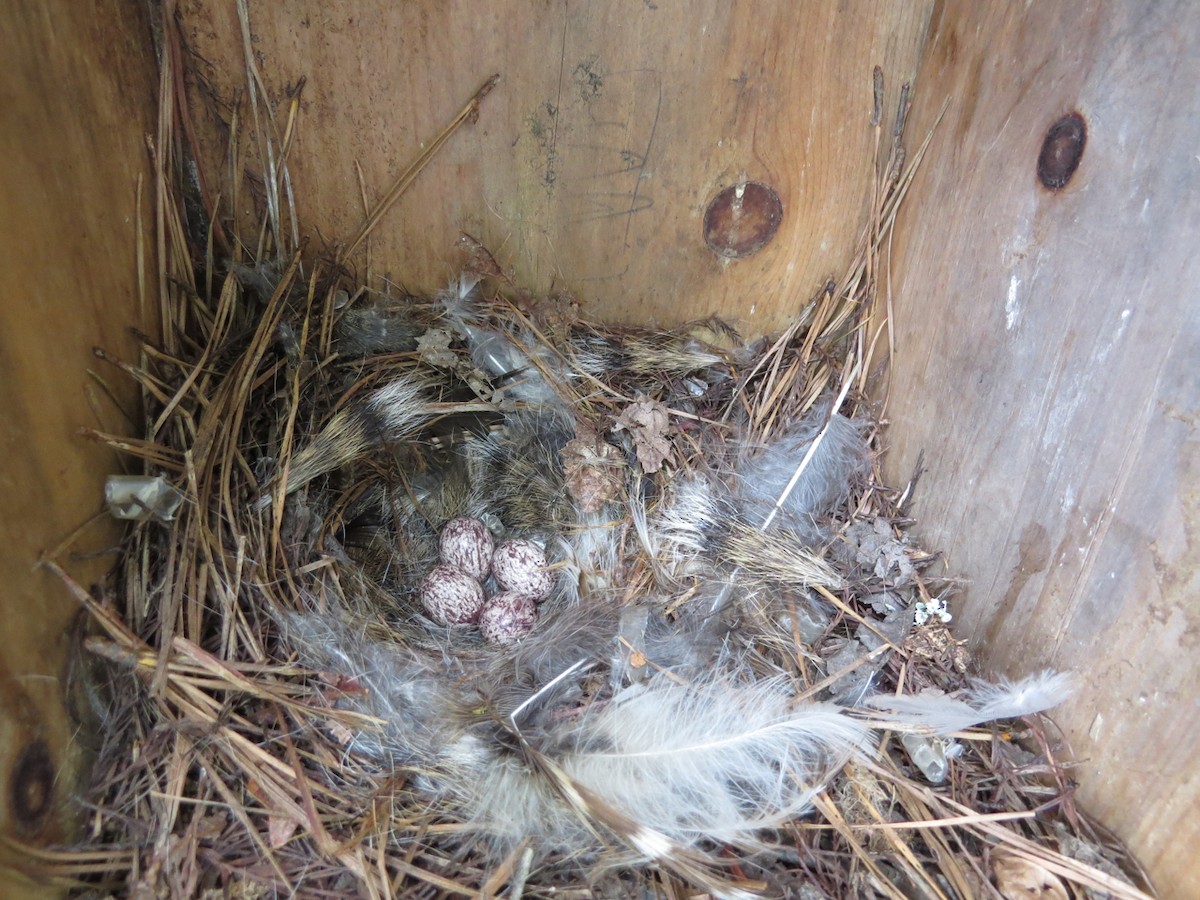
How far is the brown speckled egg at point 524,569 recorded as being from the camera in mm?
1453

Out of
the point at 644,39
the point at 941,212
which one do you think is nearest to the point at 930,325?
the point at 941,212

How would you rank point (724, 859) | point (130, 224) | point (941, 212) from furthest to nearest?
point (941, 212), point (130, 224), point (724, 859)

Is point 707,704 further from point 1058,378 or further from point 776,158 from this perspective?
point 776,158

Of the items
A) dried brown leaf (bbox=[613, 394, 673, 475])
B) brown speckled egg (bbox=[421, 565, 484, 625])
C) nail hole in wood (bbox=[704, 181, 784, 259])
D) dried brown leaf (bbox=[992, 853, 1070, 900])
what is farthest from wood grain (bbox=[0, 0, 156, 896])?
dried brown leaf (bbox=[992, 853, 1070, 900])

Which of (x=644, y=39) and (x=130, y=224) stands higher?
(x=644, y=39)

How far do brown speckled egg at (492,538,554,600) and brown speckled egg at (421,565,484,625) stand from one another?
72 mm

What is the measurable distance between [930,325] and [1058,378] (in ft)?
1.12

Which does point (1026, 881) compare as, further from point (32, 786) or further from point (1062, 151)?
point (32, 786)

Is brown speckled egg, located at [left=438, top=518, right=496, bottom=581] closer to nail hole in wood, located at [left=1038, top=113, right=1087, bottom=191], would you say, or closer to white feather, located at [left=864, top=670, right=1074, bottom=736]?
white feather, located at [left=864, top=670, right=1074, bottom=736]

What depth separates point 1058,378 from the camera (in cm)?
112

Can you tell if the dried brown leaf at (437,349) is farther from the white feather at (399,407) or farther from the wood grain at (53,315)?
Answer: the wood grain at (53,315)

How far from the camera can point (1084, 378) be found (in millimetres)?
1078

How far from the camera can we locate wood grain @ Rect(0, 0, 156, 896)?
3.04 ft

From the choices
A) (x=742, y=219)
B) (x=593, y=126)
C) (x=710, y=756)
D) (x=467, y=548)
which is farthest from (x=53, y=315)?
(x=742, y=219)
